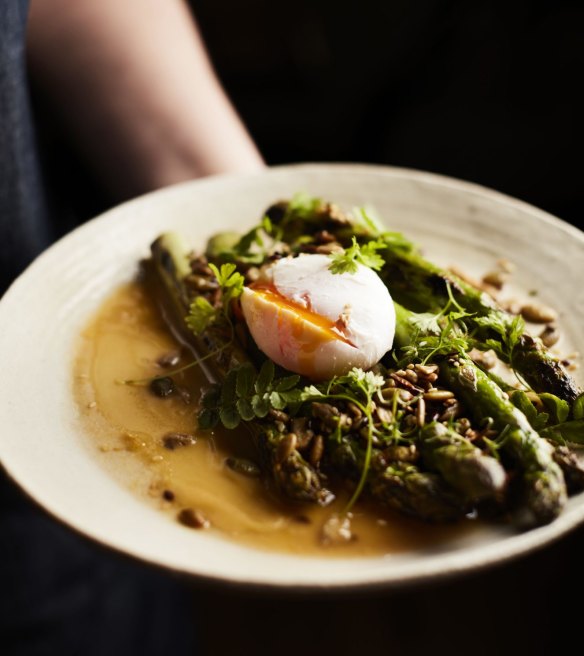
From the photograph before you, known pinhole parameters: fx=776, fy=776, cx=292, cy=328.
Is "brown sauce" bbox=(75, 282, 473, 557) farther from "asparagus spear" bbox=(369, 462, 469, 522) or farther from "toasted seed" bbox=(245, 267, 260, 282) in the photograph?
"toasted seed" bbox=(245, 267, 260, 282)

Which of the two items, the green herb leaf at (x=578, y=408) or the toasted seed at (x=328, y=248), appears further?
the toasted seed at (x=328, y=248)

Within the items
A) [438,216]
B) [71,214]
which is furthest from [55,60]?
[438,216]

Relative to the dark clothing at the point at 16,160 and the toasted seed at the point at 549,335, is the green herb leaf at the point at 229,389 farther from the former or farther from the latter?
the dark clothing at the point at 16,160

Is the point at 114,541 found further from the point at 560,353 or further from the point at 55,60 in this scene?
the point at 55,60

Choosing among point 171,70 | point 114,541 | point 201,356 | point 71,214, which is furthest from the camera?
point 71,214

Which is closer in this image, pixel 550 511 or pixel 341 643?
pixel 550 511

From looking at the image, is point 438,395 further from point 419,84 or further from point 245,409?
point 419,84

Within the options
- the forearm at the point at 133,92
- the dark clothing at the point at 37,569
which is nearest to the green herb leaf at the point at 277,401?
the dark clothing at the point at 37,569
